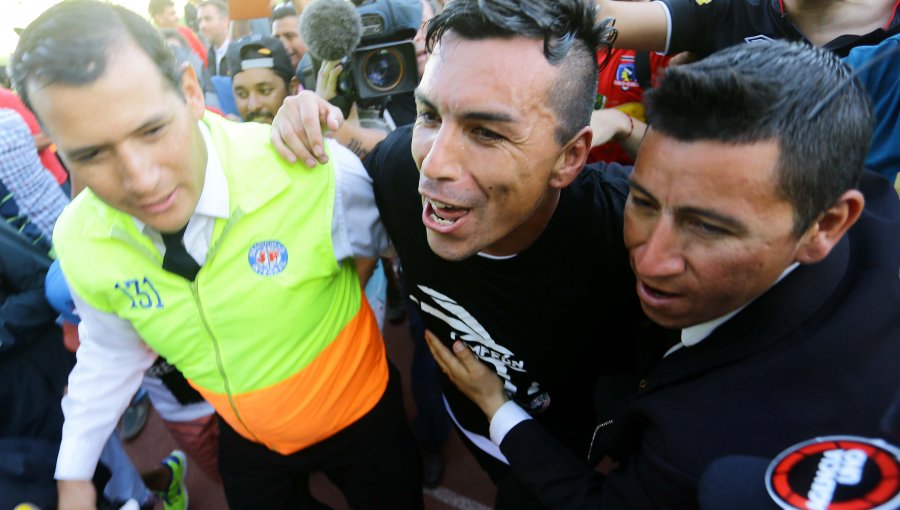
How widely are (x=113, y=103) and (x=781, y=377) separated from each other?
1382 mm

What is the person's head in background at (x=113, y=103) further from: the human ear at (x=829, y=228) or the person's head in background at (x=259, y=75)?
the person's head in background at (x=259, y=75)

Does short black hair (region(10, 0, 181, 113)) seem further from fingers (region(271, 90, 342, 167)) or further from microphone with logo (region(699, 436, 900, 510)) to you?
microphone with logo (region(699, 436, 900, 510))

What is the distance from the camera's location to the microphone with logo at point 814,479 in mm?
535

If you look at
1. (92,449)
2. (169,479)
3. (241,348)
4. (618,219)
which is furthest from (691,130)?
(169,479)

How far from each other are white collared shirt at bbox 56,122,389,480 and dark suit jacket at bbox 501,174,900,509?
0.87m

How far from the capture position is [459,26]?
3.72 feet

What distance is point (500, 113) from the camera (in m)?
1.07

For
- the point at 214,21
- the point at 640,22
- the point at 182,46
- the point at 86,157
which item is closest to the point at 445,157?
the point at 86,157

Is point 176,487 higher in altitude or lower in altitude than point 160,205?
lower

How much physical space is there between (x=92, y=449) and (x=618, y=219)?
5.43 ft

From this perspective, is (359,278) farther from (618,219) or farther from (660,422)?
(660,422)

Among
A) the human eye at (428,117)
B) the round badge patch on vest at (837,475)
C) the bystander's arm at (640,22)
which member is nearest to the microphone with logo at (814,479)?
the round badge patch on vest at (837,475)

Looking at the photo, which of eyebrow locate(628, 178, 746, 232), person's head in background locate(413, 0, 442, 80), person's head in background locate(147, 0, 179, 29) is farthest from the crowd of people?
person's head in background locate(147, 0, 179, 29)

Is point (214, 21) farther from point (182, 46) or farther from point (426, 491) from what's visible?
point (426, 491)
